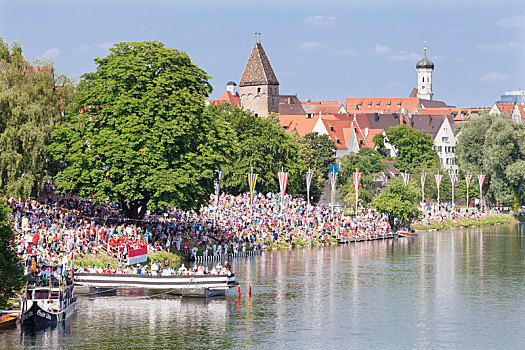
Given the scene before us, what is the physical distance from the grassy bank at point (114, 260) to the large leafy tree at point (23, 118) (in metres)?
7.77

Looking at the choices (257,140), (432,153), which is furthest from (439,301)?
(432,153)

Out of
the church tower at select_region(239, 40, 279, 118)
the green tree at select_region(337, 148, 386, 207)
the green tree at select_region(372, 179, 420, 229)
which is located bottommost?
the green tree at select_region(372, 179, 420, 229)

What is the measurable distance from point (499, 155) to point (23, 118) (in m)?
82.6

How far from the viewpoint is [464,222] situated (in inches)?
5148

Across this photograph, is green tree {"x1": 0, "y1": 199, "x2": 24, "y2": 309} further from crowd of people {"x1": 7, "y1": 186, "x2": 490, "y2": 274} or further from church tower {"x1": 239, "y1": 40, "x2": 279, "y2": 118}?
church tower {"x1": 239, "y1": 40, "x2": 279, "y2": 118}

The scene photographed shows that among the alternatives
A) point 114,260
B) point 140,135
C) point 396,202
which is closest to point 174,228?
point 140,135

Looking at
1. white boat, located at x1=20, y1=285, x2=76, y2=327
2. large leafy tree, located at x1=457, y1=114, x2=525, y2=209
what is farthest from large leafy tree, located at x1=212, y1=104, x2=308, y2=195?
white boat, located at x1=20, y1=285, x2=76, y2=327

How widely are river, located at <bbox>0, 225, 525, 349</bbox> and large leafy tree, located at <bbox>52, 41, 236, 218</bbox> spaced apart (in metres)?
8.95

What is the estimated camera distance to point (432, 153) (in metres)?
192

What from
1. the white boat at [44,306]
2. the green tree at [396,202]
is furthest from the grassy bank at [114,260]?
the green tree at [396,202]

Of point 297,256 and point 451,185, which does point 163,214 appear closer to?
point 297,256

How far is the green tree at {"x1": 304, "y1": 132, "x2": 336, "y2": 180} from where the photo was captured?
152 meters

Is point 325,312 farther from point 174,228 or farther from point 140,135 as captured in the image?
point 174,228

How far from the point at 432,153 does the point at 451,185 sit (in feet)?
132
